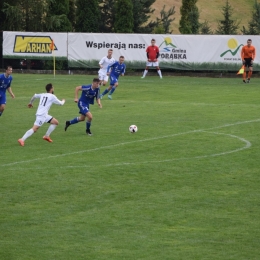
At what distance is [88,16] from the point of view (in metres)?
52.6

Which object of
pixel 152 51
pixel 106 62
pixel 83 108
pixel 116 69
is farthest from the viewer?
pixel 152 51

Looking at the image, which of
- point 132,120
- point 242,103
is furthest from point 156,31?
point 132,120

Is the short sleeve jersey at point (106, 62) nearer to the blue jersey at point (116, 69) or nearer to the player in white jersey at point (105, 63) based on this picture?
the player in white jersey at point (105, 63)

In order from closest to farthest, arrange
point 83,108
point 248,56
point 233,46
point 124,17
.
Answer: point 83,108
point 248,56
point 233,46
point 124,17

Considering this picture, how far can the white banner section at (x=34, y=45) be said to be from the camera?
4659 cm

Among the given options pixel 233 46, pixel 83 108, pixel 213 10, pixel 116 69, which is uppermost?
pixel 213 10

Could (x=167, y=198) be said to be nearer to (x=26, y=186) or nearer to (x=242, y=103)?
(x=26, y=186)

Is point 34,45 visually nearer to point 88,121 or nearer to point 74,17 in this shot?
point 74,17

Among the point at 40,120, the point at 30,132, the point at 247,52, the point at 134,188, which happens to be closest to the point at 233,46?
the point at 247,52

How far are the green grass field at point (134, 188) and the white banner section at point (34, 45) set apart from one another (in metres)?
20.1

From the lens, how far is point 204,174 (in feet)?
51.4

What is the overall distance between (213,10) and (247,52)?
5984 cm

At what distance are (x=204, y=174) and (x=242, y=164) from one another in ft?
4.85

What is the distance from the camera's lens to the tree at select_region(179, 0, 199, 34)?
177 feet
